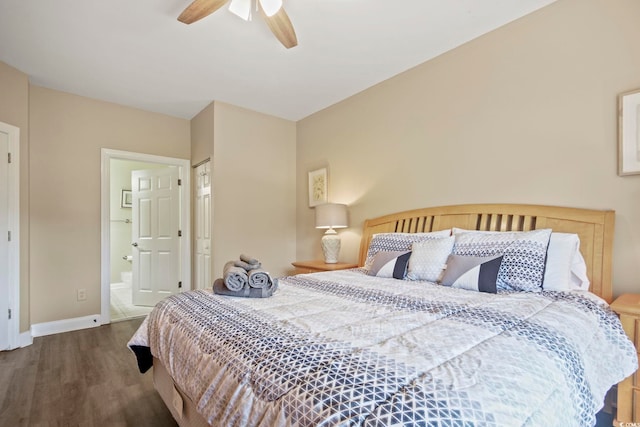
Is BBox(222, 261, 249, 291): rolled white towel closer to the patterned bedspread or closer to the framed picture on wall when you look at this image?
the patterned bedspread

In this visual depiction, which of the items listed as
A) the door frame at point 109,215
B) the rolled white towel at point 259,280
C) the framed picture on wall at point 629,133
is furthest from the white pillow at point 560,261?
the door frame at point 109,215

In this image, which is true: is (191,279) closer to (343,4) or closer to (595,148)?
(343,4)

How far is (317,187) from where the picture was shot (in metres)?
4.02

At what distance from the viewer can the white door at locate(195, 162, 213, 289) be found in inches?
150

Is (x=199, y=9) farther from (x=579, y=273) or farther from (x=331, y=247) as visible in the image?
(x=579, y=273)

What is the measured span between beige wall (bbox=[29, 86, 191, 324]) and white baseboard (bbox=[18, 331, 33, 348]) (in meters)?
0.28

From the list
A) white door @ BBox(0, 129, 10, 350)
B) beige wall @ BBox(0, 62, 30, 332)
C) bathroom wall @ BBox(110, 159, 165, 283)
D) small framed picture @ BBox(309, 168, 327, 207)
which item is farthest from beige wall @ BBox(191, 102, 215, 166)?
bathroom wall @ BBox(110, 159, 165, 283)

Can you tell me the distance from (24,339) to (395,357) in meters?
3.69

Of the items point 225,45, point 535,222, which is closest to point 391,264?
point 535,222

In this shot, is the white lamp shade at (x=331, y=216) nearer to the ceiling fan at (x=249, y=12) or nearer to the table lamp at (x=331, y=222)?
the table lamp at (x=331, y=222)

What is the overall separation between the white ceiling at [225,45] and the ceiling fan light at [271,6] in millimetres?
297

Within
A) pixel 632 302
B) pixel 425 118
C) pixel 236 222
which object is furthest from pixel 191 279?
pixel 632 302

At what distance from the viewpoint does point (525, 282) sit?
1770 millimetres

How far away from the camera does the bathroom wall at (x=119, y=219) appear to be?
5867mm
